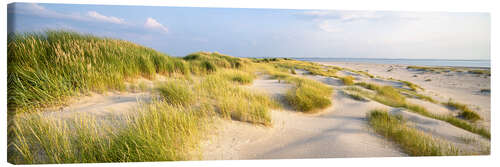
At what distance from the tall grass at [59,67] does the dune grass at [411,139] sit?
298 cm

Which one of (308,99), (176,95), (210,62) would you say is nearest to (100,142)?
(176,95)

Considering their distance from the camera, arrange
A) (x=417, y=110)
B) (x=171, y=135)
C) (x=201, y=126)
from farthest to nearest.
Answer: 1. (x=417, y=110)
2. (x=201, y=126)
3. (x=171, y=135)

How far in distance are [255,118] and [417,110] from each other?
7.30 feet

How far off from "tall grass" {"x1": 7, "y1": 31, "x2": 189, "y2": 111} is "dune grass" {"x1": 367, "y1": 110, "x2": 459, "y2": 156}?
2.98 metres

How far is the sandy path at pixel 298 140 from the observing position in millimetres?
1667

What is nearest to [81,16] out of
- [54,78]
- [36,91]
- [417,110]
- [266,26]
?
[54,78]

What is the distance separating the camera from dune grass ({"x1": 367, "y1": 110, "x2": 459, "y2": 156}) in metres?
1.91

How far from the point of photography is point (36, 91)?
1.83 metres

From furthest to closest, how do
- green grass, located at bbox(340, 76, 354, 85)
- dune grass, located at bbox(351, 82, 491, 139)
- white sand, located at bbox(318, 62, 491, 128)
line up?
1. green grass, located at bbox(340, 76, 354, 85)
2. white sand, located at bbox(318, 62, 491, 128)
3. dune grass, located at bbox(351, 82, 491, 139)

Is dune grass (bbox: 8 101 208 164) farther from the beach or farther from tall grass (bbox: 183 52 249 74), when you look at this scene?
tall grass (bbox: 183 52 249 74)

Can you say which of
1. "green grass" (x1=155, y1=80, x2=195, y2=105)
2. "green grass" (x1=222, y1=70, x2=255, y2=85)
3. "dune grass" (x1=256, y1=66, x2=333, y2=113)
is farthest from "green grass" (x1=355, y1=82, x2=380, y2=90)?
"green grass" (x1=155, y1=80, x2=195, y2=105)

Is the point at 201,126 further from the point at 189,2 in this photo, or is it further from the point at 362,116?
the point at 362,116

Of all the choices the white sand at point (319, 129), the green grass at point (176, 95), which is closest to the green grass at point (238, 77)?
the white sand at point (319, 129)

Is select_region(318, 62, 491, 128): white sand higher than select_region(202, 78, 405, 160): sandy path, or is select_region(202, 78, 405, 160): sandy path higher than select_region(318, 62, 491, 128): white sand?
select_region(318, 62, 491, 128): white sand
